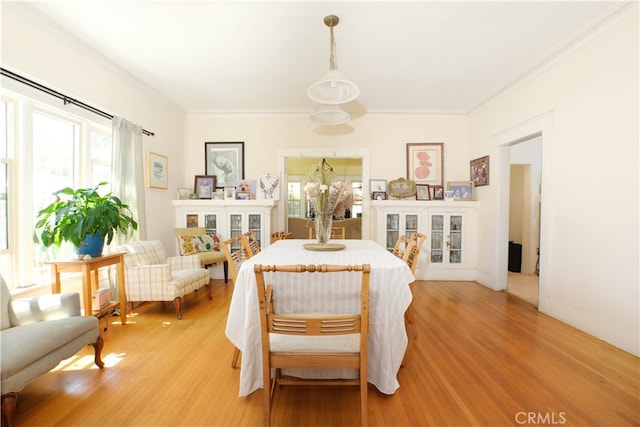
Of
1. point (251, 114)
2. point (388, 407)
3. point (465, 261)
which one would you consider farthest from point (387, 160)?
point (388, 407)

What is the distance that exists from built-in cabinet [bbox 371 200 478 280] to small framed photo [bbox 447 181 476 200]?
7.4 inches

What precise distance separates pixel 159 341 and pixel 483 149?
4.80 meters

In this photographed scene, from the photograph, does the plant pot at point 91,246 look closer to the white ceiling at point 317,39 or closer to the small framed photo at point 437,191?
the white ceiling at point 317,39

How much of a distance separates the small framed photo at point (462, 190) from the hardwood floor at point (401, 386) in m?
2.20

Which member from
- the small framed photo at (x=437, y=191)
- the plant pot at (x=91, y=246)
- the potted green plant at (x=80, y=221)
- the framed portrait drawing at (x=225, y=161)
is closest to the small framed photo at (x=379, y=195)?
the small framed photo at (x=437, y=191)

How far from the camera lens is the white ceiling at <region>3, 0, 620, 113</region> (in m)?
2.16

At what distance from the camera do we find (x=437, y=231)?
4.33 meters

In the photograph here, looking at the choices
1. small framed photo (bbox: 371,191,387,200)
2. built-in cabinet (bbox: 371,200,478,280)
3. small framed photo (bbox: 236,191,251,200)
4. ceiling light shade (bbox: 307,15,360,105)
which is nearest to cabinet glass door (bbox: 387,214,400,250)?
built-in cabinet (bbox: 371,200,478,280)

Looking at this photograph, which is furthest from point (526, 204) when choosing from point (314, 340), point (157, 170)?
point (157, 170)

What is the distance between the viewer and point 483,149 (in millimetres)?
4145

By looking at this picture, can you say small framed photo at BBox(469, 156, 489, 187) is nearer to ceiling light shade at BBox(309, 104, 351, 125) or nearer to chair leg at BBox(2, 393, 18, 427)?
ceiling light shade at BBox(309, 104, 351, 125)

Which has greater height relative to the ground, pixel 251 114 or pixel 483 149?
pixel 251 114

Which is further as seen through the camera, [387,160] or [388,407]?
[387,160]

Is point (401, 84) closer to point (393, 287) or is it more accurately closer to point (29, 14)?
point (393, 287)
